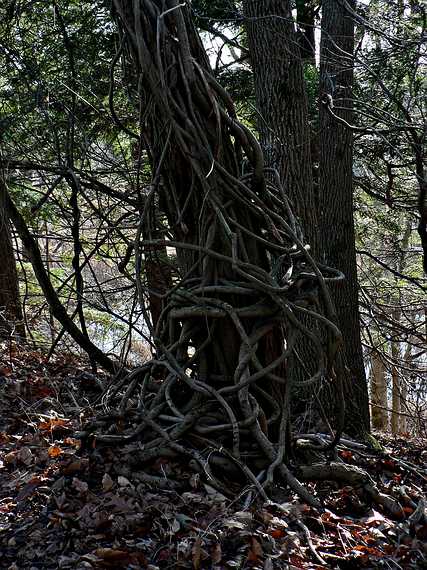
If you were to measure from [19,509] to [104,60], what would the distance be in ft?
16.4

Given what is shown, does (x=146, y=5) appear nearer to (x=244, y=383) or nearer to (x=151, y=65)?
(x=151, y=65)

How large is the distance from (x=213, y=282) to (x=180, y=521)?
106 centimetres

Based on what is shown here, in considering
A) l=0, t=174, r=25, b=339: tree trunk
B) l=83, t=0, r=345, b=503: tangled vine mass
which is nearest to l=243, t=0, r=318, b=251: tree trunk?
l=83, t=0, r=345, b=503: tangled vine mass

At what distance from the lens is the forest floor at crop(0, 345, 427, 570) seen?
7.39 feet

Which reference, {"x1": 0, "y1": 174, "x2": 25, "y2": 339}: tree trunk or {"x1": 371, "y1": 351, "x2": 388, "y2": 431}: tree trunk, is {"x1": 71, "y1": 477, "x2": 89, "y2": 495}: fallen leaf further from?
{"x1": 371, "y1": 351, "x2": 388, "y2": 431}: tree trunk

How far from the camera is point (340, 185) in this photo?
20.1ft

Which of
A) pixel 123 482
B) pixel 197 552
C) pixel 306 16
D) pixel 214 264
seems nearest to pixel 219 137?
pixel 214 264

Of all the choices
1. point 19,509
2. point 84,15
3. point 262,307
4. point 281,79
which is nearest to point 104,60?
point 84,15

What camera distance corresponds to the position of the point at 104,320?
995 centimetres

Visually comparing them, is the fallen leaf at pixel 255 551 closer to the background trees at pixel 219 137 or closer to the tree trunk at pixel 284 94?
the background trees at pixel 219 137

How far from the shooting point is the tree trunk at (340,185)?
592cm

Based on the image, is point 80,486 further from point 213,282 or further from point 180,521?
point 213,282

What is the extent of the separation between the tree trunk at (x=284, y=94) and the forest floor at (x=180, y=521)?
2.72 meters

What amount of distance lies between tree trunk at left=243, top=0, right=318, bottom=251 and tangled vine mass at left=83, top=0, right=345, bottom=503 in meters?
2.31
